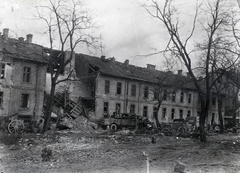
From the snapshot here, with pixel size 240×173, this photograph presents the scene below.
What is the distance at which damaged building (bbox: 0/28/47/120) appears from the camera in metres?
27.1

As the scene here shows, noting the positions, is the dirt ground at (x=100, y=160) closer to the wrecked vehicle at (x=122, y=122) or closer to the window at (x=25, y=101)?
the wrecked vehicle at (x=122, y=122)

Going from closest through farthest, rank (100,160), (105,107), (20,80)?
(100,160), (20,80), (105,107)

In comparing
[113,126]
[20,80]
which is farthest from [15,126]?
[113,126]

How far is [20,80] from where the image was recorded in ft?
93.0

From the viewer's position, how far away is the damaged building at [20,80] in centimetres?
2706

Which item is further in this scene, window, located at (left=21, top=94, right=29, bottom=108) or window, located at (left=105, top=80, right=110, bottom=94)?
window, located at (left=105, top=80, right=110, bottom=94)

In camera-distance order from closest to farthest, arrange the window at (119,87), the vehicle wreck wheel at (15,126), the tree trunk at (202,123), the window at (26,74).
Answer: the vehicle wreck wheel at (15,126) < the tree trunk at (202,123) < the window at (26,74) < the window at (119,87)

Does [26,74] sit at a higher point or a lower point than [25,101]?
higher

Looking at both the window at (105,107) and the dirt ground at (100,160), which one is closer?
the dirt ground at (100,160)

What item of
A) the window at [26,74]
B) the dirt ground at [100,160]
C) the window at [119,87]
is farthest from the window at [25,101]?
the dirt ground at [100,160]

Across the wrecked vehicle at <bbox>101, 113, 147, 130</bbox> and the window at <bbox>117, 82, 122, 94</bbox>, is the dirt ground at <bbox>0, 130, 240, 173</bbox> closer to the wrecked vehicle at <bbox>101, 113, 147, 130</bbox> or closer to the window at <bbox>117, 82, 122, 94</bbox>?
the wrecked vehicle at <bbox>101, 113, 147, 130</bbox>

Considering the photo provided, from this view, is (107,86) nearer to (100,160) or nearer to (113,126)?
(113,126)

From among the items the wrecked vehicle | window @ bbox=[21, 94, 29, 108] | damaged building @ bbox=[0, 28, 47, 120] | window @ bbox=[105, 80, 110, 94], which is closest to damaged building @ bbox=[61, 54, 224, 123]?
window @ bbox=[105, 80, 110, 94]

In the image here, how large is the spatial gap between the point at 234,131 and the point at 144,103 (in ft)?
39.1
